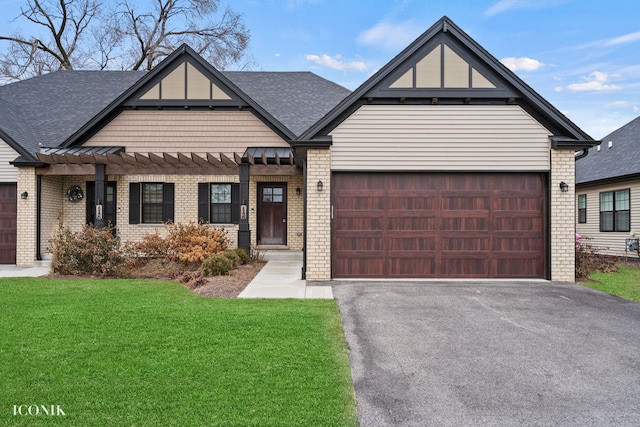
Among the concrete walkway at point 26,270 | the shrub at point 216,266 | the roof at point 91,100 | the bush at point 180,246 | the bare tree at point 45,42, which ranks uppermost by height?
the bare tree at point 45,42

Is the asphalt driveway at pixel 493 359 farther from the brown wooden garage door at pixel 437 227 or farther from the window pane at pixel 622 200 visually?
the window pane at pixel 622 200

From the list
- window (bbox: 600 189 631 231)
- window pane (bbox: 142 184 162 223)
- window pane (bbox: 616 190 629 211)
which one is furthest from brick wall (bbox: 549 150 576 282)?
window pane (bbox: 142 184 162 223)

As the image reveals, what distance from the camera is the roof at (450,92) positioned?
28.4 feet

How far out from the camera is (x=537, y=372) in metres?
3.87

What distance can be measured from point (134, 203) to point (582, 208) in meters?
18.9

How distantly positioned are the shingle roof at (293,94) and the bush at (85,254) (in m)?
7.06

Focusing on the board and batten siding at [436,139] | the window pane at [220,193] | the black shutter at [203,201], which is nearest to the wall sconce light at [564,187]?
the board and batten siding at [436,139]

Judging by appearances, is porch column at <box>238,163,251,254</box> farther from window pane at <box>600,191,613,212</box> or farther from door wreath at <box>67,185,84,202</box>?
window pane at <box>600,191,613,212</box>

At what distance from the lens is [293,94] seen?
16.0 m

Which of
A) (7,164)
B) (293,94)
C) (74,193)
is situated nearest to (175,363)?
(7,164)

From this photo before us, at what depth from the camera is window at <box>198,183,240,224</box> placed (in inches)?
520

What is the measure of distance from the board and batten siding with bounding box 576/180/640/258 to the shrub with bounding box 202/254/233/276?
489 inches

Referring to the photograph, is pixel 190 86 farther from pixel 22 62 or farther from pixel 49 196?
pixel 22 62

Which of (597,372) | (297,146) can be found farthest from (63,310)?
(597,372)
